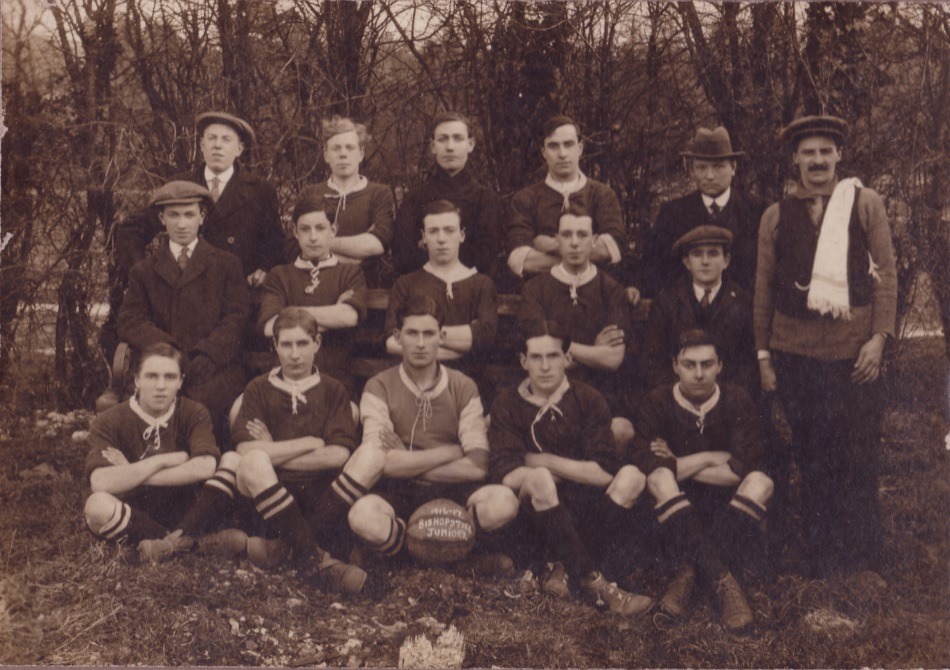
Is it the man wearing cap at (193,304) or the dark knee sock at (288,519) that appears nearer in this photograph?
the dark knee sock at (288,519)

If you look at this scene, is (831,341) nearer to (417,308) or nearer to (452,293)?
(452,293)

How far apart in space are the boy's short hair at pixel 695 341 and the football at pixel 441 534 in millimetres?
1044

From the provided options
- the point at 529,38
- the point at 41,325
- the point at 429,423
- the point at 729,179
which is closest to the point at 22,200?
the point at 41,325

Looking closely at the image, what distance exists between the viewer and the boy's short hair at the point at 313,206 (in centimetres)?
415

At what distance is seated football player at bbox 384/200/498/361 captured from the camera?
4.00 m

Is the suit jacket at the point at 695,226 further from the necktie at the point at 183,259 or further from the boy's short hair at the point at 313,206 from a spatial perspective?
the necktie at the point at 183,259

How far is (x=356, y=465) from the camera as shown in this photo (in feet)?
12.8

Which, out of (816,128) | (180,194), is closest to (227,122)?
(180,194)

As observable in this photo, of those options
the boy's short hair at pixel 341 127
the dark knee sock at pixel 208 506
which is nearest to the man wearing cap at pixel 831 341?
the boy's short hair at pixel 341 127

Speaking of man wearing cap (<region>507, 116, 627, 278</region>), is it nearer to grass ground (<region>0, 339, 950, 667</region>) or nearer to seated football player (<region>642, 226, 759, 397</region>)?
seated football player (<region>642, 226, 759, 397</region>)

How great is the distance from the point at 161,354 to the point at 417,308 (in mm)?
1031

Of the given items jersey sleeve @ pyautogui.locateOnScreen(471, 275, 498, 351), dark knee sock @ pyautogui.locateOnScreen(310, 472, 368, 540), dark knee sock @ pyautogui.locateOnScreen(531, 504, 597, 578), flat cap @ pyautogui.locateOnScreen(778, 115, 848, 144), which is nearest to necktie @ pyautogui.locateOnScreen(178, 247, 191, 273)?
dark knee sock @ pyautogui.locateOnScreen(310, 472, 368, 540)

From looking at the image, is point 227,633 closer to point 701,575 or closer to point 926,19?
point 701,575

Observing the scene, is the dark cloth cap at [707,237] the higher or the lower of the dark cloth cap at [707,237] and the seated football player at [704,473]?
the higher
